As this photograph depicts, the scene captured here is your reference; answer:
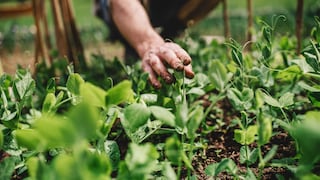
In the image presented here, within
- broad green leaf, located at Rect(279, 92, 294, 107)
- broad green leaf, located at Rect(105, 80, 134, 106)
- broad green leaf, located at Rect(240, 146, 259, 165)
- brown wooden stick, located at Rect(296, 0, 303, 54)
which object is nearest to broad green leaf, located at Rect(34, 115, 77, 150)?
broad green leaf, located at Rect(105, 80, 134, 106)

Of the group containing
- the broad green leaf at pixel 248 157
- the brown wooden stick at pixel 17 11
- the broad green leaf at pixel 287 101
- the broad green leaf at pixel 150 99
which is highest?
the brown wooden stick at pixel 17 11

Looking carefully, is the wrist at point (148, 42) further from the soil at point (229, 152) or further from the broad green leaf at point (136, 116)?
the broad green leaf at point (136, 116)

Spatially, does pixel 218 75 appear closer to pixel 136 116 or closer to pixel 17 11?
pixel 136 116

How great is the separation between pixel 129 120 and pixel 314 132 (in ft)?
0.84

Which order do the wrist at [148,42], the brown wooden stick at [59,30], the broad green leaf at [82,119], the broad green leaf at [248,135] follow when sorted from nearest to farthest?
the broad green leaf at [82,119]
the broad green leaf at [248,135]
the wrist at [148,42]
the brown wooden stick at [59,30]

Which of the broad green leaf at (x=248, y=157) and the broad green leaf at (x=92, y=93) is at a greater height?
the broad green leaf at (x=92, y=93)

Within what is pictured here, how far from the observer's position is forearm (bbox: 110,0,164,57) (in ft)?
3.73

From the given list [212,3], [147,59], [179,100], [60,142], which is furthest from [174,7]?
[60,142]

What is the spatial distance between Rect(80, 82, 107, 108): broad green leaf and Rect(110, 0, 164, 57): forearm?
616 mm

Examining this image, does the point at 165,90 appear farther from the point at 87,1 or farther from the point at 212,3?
the point at 87,1

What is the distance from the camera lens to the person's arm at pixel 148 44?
785 mm

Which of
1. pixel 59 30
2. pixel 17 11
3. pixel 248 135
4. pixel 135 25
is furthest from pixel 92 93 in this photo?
pixel 17 11

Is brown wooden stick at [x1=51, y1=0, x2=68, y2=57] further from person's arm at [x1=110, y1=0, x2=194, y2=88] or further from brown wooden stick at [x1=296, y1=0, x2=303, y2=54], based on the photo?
brown wooden stick at [x1=296, y1=0, x2=303, y2=54]

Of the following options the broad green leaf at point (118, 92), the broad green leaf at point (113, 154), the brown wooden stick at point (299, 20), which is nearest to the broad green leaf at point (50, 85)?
the broad green leaf at point (113, 154)
